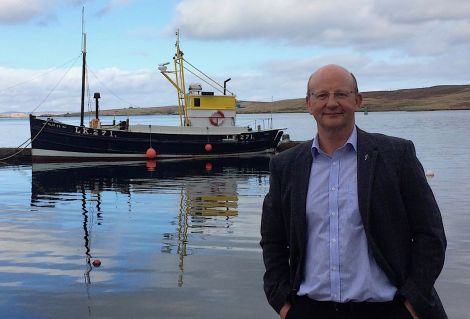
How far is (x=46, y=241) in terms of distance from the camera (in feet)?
34.7

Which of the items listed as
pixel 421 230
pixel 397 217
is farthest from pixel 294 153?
pixel 421 230

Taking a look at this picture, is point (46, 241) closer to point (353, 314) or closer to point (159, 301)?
point (159, 301)

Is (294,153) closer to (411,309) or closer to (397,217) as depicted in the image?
(397,217)

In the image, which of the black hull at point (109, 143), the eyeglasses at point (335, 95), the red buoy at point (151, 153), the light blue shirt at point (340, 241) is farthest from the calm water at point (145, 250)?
the red buoy at point (151, 153)

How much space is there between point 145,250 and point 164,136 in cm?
2476

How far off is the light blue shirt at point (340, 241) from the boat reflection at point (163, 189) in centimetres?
508

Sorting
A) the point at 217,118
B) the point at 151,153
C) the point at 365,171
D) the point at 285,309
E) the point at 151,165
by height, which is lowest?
the point at 151,165

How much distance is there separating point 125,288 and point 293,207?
5.10m

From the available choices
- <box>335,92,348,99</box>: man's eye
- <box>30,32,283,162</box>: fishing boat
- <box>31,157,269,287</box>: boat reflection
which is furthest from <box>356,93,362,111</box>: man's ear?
<box>30,32,283,162</box>: fishing boat

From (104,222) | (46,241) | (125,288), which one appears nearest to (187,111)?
(104,222)

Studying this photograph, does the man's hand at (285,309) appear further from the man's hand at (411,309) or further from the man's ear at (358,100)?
the man's ear at (358,100)

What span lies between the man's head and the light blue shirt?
11cm

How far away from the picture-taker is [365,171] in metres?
2.66

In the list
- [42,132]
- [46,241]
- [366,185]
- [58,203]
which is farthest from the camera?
[42,132]
